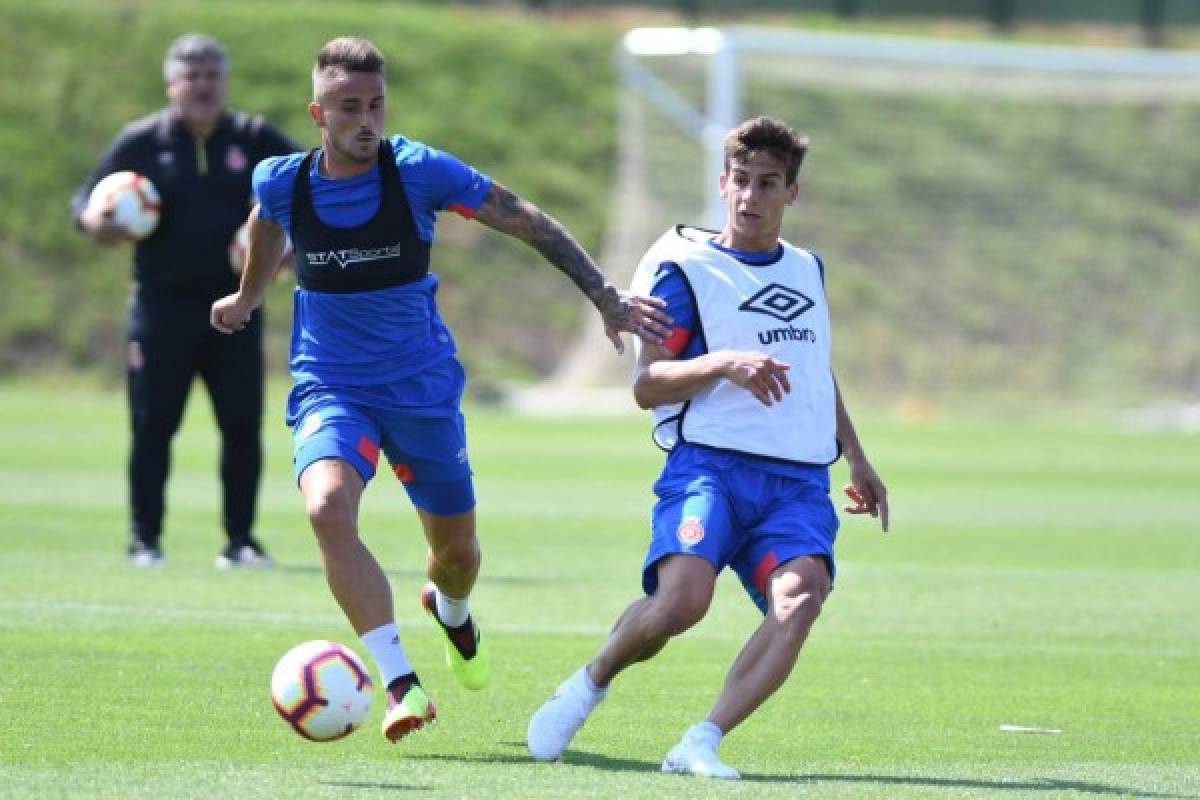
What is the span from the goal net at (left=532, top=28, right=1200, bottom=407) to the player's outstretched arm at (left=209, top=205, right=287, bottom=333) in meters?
23.9

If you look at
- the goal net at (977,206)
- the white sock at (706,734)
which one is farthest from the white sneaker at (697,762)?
the goal net at (977,206)

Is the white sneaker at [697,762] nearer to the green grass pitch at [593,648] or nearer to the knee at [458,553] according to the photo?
the green grass pitch at [593,648]

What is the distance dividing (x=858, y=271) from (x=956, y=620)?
21.9 m

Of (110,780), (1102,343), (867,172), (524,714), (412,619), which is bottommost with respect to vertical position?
(1102,343)

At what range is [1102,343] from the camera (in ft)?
108

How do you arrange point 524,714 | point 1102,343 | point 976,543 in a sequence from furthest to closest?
point 1102,343, point 976,543, point 524,714

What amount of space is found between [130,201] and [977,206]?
2338cm

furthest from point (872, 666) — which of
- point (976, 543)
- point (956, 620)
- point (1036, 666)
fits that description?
point (976, 543)

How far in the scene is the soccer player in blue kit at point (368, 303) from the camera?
7.76 meters

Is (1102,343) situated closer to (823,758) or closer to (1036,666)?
(1036,666)

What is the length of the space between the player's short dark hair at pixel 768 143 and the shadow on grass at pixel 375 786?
236cm

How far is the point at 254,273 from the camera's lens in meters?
8.41

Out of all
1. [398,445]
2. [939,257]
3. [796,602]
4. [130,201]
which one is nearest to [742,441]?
[796,602]

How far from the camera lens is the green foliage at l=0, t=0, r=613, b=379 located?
3841cm
